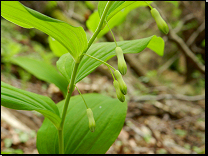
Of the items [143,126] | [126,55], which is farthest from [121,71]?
[126,55]

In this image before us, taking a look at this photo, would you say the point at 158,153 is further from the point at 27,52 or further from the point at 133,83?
the point at 27,52

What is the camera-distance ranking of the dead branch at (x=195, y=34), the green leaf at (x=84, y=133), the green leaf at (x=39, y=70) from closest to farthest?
the green leaf at (x=84, y=133), the green leaf at (x=39, y=70), the dead branch at (x=195, y=34)

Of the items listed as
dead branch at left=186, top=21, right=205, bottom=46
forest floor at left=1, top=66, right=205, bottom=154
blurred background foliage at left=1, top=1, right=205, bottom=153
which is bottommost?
forest floor at left=1, top=66, right=205, bottom=154

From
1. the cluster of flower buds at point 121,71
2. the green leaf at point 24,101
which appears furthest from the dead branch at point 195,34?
the green leaf at point 24,101

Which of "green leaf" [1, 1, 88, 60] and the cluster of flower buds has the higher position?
"green leaf" [1, 1, 88, 60]

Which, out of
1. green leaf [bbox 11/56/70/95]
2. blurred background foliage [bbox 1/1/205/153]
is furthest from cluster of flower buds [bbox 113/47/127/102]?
blurred background foliage [bbox 1/1/205/153]

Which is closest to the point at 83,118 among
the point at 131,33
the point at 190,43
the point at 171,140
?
the point at 171,140

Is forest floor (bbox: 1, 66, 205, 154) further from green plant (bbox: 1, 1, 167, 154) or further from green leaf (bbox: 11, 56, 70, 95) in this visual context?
green plant (bbox: 1, 1, 167, 154)

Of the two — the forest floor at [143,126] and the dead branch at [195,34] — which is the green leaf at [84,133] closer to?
the forest floor at [143,126]
